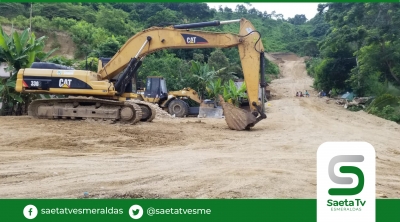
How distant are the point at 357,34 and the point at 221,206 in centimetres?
2167

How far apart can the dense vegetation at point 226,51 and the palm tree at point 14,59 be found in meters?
2.26

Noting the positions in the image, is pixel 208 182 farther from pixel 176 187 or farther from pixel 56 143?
pixel 56 143

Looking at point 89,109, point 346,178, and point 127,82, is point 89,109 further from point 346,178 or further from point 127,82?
point 346,178

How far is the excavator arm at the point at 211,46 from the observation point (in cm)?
1202

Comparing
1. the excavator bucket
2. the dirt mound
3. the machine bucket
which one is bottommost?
the machine bucket

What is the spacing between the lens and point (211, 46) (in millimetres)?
12375

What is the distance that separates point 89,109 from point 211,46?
153 inches

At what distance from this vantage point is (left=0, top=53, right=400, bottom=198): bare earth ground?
4.95 m

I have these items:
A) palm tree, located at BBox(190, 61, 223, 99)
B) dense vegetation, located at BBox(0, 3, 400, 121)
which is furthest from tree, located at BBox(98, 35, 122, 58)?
palm tree, located at BBox(190, 61, 223, 99)

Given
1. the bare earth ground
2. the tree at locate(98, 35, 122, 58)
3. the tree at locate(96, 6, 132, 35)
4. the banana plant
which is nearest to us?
the bare earth ground

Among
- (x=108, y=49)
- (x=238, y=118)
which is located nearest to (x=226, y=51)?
(x=108, y=49)

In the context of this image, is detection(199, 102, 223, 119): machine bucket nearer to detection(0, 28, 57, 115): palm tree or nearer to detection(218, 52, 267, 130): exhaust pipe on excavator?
detection(218, 52, 267, 130): exhaust pipe on excavator

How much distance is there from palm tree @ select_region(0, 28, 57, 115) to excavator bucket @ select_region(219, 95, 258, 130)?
6769 mm

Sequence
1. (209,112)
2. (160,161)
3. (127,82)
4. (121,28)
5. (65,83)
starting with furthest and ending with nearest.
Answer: (121,28), (209,112), (127,82), (65,83), (160,161)
